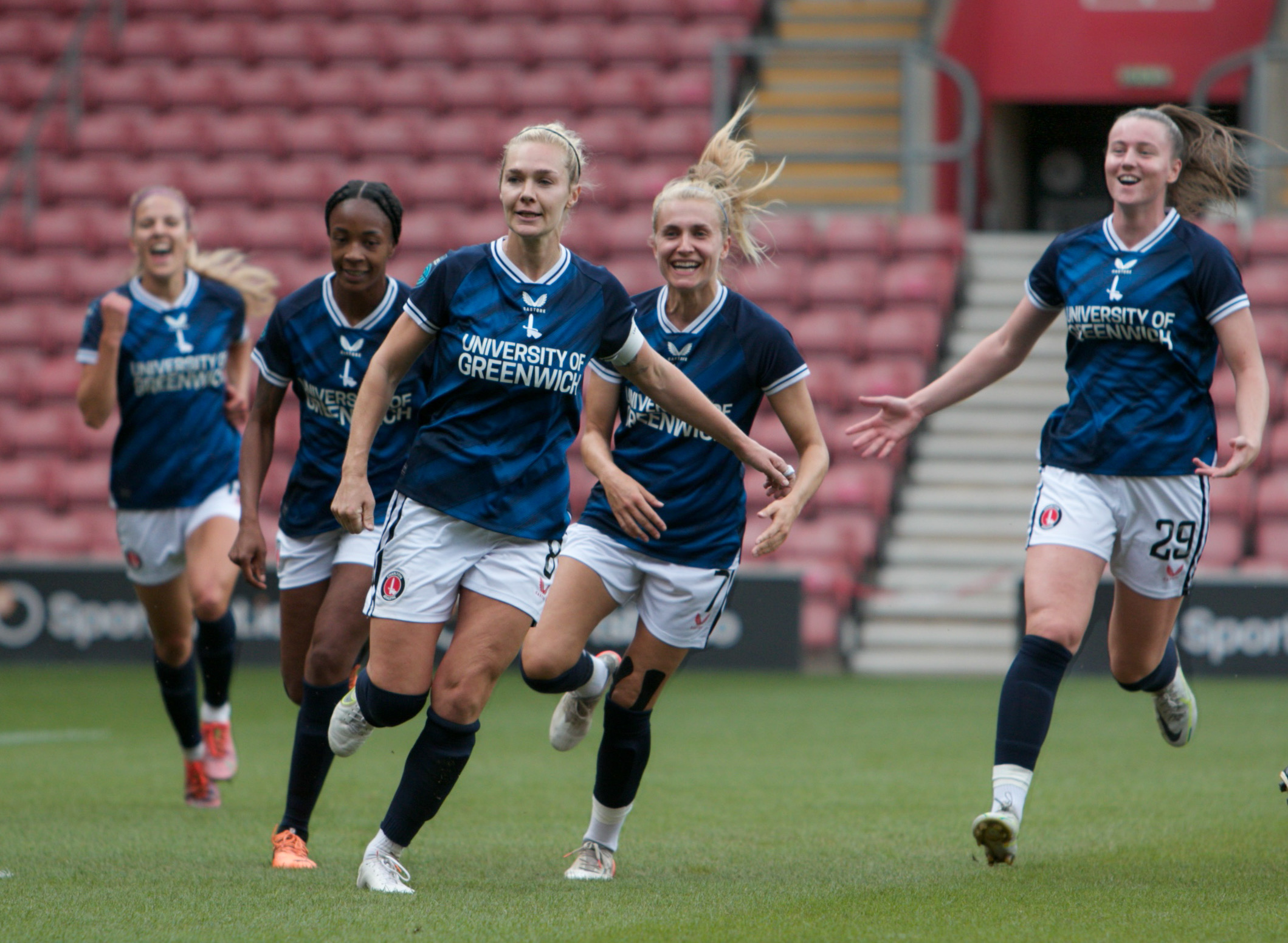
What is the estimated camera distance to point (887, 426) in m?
4.94

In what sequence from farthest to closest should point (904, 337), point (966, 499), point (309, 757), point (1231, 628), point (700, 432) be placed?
point (904, 337), point (966, 499), point (1231, 628), point (309, 757), point (700, 432)

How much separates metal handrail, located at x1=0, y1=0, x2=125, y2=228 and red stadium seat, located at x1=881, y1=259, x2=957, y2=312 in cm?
739

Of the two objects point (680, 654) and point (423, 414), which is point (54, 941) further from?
point (680, 654)

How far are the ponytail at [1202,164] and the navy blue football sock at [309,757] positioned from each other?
306 centimetres

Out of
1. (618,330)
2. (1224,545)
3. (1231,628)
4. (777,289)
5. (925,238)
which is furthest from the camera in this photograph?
(925,238)

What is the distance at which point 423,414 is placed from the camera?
451 cm

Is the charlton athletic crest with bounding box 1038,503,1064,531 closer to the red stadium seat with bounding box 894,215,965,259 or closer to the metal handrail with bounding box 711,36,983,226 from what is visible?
the metal handrail with bounding box 711,36,983,226

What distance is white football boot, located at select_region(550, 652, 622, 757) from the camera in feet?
16.4

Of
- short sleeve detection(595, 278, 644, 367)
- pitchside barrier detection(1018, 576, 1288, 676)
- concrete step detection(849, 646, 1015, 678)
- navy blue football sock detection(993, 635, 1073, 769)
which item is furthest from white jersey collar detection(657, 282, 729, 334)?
concrete step detection(849, 646, 1015, 678)

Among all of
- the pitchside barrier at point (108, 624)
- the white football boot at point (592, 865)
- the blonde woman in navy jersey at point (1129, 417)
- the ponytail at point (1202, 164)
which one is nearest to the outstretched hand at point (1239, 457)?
the blonde woman in navy jersey at point (1129, 417)

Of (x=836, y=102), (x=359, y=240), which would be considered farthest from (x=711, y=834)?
(x=836, y=102)

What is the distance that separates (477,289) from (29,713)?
19.4 ft

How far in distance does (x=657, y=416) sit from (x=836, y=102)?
10630 millimetres

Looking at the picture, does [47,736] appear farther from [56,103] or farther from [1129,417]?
[56,103]
